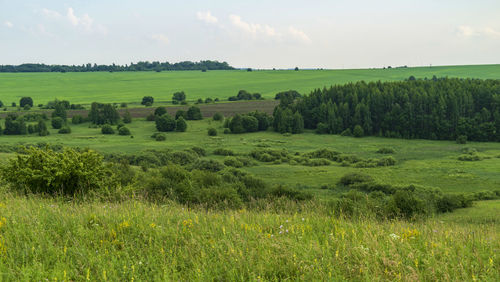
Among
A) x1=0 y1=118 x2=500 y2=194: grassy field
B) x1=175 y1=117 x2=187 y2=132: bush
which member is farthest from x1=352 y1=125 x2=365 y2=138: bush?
x1=175 y1=117 x2=187 y2=132: bush

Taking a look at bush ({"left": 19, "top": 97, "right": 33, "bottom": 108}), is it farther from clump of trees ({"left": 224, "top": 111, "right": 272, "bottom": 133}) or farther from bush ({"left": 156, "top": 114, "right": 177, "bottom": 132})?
clump of trees ({"left": 224, "top": 111, "right": 272, "bottom": 133})

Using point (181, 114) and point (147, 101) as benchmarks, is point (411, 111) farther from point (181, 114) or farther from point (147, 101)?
point (147, 101)

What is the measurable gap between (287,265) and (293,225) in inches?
72.6

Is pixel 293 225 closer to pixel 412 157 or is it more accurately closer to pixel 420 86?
pixel 412 157

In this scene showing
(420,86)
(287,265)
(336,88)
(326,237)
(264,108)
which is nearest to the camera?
(287,265)

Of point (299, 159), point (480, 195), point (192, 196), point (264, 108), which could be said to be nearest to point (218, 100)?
point (264, 108)

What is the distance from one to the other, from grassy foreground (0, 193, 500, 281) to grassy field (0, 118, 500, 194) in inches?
1455

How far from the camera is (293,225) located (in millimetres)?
8023

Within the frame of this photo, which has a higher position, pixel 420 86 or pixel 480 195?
pixel 420 86

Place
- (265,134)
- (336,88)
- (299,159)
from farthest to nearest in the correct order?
(336,88), (265,134), (299,159)

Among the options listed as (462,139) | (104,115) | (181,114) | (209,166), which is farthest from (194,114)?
(462,139)

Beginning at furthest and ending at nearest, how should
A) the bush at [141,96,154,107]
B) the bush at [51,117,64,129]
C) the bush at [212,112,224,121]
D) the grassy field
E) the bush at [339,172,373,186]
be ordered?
the bush at [141,96,154,107] → the bush at [212,112,224,121] → the bush at [51,117,64,129] → the grassy field → the bush at [339,172,373,186]

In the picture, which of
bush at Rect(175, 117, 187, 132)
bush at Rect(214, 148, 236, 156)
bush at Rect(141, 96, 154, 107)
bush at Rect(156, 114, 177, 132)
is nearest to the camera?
bush at Rect(214, 148, 236, 156)

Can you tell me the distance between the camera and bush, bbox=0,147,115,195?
42.7 feet
